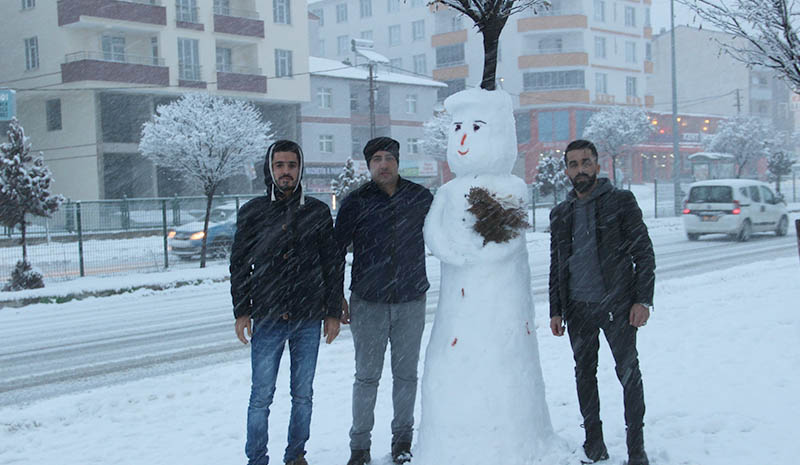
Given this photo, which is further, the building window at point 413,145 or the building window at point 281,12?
the building window at point 413,145

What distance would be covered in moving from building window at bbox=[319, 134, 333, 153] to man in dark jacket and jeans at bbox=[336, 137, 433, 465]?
40.0 meters

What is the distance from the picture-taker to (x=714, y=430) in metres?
4.76

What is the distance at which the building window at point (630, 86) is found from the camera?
56.7 meters

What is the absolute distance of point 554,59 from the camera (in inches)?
2061

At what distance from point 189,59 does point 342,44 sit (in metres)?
36.2

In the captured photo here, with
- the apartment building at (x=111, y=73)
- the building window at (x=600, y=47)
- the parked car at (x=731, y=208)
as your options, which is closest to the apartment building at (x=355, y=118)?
the apartment building at (x=111, y=73)

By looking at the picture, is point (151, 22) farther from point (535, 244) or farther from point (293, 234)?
point (293, 234)

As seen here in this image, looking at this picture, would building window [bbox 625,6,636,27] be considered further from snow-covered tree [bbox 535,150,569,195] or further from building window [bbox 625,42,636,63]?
snow-covered tree [bbox 535,150,569,195]

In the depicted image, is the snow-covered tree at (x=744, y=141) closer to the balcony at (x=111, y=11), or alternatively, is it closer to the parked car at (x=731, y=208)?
the parked car at (x=731, y=208)

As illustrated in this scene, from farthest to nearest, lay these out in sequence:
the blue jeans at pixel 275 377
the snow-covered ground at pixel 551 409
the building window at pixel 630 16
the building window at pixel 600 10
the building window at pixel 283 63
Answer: the building window at pixel 630 16
the building window at pixel 600 10
the building window at pixel 283 63
the snow-covered ground at pixel 551 409
the blue jeans at pixel 275 377

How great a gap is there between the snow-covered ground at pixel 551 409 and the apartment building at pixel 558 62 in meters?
45.5

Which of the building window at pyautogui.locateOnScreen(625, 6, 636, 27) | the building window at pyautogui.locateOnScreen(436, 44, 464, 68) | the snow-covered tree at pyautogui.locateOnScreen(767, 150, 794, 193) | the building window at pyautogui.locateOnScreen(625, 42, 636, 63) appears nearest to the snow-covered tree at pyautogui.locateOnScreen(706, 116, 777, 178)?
the snow-covered tree at pyautogui.locateOnScreen(767, 150, 794, 193)

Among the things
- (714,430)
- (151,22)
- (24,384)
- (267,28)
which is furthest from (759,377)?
(267,28)

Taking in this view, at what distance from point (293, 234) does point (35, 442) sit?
8.53 ft
